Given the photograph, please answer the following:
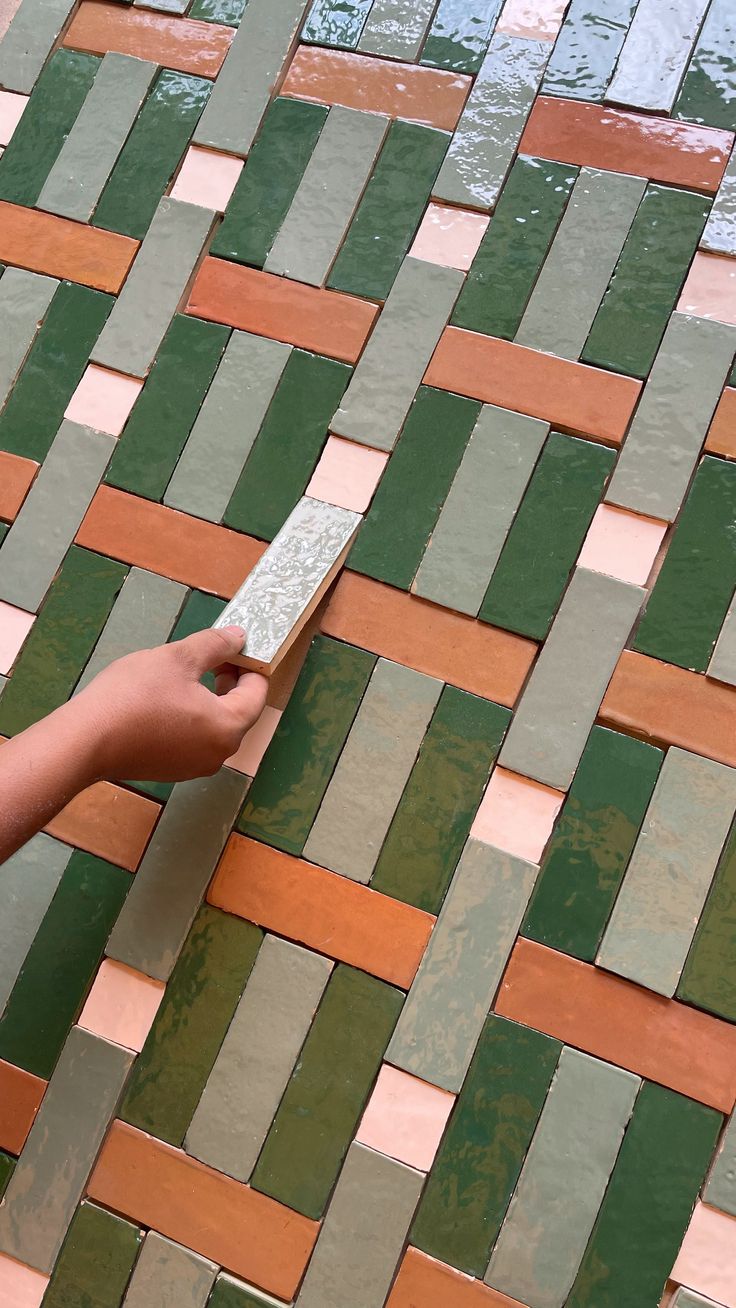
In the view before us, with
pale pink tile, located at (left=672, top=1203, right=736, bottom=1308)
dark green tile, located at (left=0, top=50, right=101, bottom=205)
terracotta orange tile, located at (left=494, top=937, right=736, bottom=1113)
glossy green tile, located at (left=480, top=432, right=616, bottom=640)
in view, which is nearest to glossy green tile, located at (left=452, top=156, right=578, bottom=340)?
glossy green tile, located at (left=480, top=432, right=616, bottom=640)

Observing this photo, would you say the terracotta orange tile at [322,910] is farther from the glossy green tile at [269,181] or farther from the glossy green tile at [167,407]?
the glossy green tile at [269,181]

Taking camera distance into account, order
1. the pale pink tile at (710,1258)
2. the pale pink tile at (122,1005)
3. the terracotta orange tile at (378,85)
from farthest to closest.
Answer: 1. the terracotta orange tile at (378,85)
2. the pale pink tile at (122,1005)
3. the pale pink tile at (710,1258)

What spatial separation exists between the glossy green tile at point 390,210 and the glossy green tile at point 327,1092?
69 cm

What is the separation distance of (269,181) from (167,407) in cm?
27

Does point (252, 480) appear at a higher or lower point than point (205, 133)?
lower

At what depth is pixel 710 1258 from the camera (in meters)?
0.83

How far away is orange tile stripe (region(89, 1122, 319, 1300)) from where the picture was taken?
88 centimetres

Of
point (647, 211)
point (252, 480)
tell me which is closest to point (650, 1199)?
point (252, 480)

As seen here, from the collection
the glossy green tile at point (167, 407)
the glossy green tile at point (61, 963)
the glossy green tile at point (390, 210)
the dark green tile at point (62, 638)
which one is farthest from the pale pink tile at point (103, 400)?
the glossy green tile at point (61, 963)

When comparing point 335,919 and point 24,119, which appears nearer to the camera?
point 335,919

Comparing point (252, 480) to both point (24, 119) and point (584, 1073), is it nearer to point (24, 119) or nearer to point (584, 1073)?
point (24, 119)

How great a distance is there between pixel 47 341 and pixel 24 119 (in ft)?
0.89

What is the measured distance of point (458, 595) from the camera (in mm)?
960

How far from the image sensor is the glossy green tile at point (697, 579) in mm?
921
